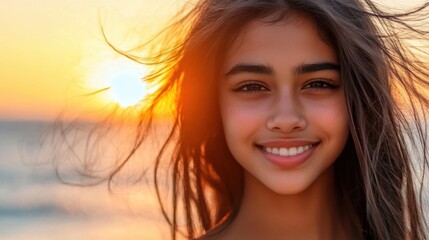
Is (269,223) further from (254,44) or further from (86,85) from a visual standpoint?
(86,85)

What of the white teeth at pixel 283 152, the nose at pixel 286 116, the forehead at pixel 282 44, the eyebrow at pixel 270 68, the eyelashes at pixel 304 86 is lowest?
the white teeth at pixel 283 152

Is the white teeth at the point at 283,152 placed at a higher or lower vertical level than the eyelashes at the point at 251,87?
lower

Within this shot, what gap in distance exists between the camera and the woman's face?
10.6ft

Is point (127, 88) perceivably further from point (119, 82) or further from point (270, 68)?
point (270, 68)

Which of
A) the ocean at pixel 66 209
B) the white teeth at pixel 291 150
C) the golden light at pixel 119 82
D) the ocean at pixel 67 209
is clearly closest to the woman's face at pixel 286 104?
the white teeth at pixel 291 150

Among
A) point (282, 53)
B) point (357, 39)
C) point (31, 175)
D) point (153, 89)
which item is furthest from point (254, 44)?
point (31, 175)

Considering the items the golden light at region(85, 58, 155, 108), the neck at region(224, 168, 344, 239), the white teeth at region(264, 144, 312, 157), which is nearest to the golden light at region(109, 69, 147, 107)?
the golden light at region(85, 58, 155, 108)

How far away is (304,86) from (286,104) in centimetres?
9

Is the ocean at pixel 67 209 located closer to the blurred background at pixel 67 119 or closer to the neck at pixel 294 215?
the blurred background at pixel 67 119

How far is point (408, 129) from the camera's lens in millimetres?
3551

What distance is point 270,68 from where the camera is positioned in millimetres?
3230

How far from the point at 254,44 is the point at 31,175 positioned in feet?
33.3

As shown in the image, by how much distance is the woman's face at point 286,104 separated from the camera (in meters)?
3.22

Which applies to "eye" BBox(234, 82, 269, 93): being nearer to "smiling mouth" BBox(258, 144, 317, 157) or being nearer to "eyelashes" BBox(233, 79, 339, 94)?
"eyelashes" BBox(233, 79, 339, 94)
